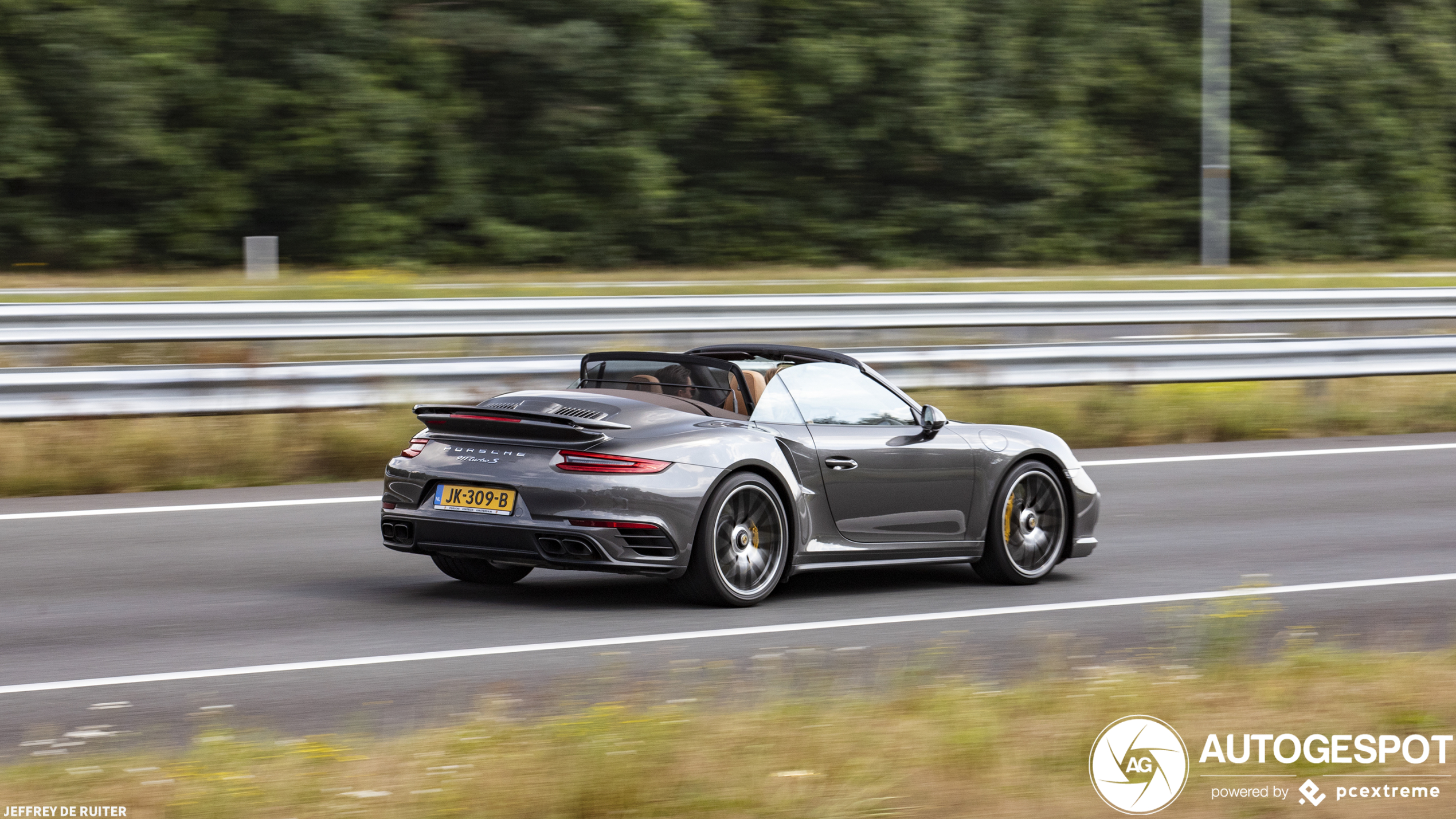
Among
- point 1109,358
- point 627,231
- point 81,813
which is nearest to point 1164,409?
point 1109,358

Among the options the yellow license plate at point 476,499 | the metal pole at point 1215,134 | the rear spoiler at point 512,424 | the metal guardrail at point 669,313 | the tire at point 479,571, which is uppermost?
the metal pole at point 1215,134

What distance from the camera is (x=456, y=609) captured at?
8.08 metres

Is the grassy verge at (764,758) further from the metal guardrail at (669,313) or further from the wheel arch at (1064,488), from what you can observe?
the metal guardrail at (669,313)

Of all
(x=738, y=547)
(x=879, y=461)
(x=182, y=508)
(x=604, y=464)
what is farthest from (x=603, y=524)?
(x=182, y=508)

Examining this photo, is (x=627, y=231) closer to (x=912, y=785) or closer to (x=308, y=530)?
(x=308, y=530)

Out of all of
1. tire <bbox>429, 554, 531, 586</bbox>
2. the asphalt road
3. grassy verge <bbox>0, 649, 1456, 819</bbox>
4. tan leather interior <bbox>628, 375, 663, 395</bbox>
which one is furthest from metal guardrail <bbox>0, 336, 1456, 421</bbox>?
grassy verge <bbox>0, 649, 1456, 819</bbox>

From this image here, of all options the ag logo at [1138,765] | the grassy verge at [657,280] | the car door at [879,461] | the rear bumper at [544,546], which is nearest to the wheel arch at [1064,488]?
the car door at [879,461]

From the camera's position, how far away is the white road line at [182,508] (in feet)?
34.5

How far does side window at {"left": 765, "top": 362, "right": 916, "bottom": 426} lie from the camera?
8648mm

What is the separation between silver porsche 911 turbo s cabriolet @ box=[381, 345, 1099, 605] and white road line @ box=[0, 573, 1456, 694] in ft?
1.39

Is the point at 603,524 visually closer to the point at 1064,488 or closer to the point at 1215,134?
the point at 1064,488

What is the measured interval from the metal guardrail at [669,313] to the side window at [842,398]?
5.55m

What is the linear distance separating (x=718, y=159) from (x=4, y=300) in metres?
15.0

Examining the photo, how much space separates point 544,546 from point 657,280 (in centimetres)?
2028
